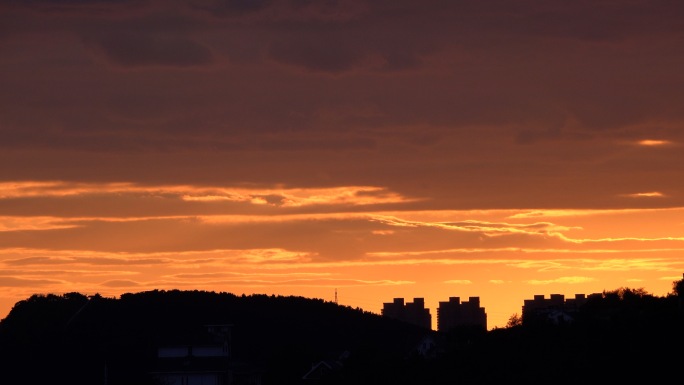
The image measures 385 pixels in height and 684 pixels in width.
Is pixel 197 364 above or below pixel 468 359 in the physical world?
above

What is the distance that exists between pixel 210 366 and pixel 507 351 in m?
77.5

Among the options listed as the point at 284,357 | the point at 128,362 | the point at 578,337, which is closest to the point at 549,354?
the point at 578,337

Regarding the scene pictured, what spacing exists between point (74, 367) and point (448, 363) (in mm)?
81780

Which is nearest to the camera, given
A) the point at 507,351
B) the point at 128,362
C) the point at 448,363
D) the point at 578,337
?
the point at 578,337

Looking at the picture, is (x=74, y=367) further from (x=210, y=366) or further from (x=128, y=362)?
(x=210, y=366)

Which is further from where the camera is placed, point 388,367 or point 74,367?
point 74,367

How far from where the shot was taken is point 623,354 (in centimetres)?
9181

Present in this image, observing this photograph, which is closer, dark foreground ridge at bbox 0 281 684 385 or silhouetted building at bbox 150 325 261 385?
dark foreground ridge at bbox 0 281 684 385

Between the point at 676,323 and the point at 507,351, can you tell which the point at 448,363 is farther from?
the point at 676,323

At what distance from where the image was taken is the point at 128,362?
192625 mm

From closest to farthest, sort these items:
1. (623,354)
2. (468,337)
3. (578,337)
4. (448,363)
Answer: (623,354) < (578,337) < (448,363) < (468,337)

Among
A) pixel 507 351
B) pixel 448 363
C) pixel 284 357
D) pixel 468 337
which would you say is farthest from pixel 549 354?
pixel 284 357

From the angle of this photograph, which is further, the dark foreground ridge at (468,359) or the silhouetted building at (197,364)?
the silhouetted building at (197,364)

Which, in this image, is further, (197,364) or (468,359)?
(197,364)
